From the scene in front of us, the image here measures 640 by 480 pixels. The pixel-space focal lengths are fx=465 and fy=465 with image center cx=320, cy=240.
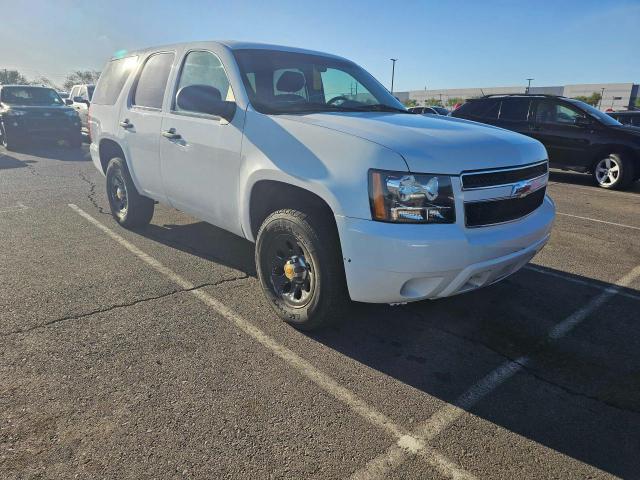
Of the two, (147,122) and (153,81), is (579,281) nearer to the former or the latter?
(147,122)

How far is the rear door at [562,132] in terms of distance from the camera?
9.64 meters

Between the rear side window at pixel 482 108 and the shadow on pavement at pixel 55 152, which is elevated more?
the rear side window at pixel 482 108

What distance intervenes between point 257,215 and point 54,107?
1321 cm

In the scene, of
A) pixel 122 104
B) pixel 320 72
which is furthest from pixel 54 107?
pixel 320 72

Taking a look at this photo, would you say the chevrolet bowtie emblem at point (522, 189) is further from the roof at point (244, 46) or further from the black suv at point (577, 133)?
the black suv at point (577, 133)

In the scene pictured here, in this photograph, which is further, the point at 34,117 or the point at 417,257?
the point at 34,117

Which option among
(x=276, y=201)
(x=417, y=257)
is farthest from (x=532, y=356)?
(x=276, y=201)

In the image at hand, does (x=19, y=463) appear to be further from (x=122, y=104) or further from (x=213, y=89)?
(x=122, y=104)

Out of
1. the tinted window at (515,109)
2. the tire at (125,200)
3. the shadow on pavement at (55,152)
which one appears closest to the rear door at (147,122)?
the tire at (125,200)

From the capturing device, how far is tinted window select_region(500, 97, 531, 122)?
1041 centimetres

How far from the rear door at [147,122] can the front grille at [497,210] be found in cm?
299

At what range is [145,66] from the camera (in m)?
4.81

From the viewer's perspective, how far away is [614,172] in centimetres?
930

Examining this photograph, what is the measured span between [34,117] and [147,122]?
1127 centimetres
